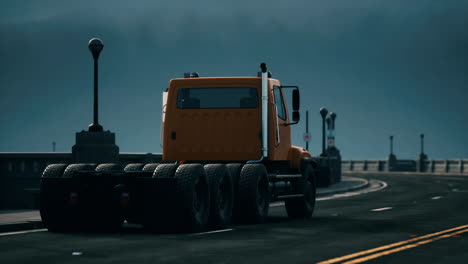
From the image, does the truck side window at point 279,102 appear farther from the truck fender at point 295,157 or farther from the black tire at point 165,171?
the black tire at point 165,171

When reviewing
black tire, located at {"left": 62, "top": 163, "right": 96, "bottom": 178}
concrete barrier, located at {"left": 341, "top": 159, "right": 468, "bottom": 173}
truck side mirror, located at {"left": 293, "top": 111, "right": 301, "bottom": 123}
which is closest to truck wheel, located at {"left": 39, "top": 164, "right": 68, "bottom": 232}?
black tire, located at {"left": 62, "top": 163, "right": 96, "bottom": 178}

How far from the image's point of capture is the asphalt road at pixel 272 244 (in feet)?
39.1

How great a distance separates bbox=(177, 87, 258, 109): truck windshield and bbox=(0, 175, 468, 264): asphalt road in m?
2.82

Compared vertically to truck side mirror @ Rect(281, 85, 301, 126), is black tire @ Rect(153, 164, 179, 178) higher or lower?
lower

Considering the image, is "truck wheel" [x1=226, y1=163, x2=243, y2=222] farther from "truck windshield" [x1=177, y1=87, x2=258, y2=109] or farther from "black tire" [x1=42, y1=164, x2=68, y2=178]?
"black tire" [x1=42, y1=164, x2=68, y2=178]

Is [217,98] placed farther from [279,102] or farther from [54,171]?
[54,171]

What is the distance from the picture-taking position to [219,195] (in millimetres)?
17172

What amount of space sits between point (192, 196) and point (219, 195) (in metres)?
1.55

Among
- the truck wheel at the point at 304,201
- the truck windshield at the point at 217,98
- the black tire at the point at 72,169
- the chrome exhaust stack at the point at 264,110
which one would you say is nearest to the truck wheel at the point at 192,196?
the black tire at the point at 72,169

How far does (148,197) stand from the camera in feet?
51.4

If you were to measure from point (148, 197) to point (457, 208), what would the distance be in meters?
12.5

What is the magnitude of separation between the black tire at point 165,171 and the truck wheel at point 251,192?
251 centimetres

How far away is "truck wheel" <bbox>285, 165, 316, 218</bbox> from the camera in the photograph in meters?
20.9

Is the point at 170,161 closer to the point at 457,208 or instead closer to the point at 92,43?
the point at 92,43
